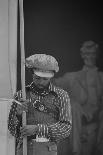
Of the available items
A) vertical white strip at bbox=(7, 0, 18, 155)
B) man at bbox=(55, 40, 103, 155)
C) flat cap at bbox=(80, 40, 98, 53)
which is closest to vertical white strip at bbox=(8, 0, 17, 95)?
vertical white strip at bbox=(7, 0, 18, 155)

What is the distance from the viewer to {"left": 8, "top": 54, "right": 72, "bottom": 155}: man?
1894 mm

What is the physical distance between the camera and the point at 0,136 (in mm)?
2170

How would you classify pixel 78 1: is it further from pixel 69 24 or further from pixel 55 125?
pixel 55 125

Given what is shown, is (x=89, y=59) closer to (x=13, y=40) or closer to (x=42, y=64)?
(x=13, y=40)

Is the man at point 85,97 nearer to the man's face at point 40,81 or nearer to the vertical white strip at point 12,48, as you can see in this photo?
Result: the vertical white strip at point 12,48

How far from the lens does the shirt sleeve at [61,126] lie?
189 cm

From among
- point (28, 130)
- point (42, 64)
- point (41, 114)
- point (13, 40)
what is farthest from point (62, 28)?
point (28, 130)

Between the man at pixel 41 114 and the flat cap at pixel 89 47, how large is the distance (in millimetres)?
821

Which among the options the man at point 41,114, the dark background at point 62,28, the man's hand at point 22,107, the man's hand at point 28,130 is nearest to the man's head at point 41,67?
the man at point 41,114

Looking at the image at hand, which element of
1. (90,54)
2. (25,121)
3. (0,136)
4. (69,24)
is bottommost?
(0,136)

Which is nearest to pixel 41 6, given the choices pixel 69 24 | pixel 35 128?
pixel 69 24

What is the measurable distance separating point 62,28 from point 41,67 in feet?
2.73

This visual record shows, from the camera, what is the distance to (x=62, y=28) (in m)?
2.67

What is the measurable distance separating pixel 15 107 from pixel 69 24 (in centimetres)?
101
